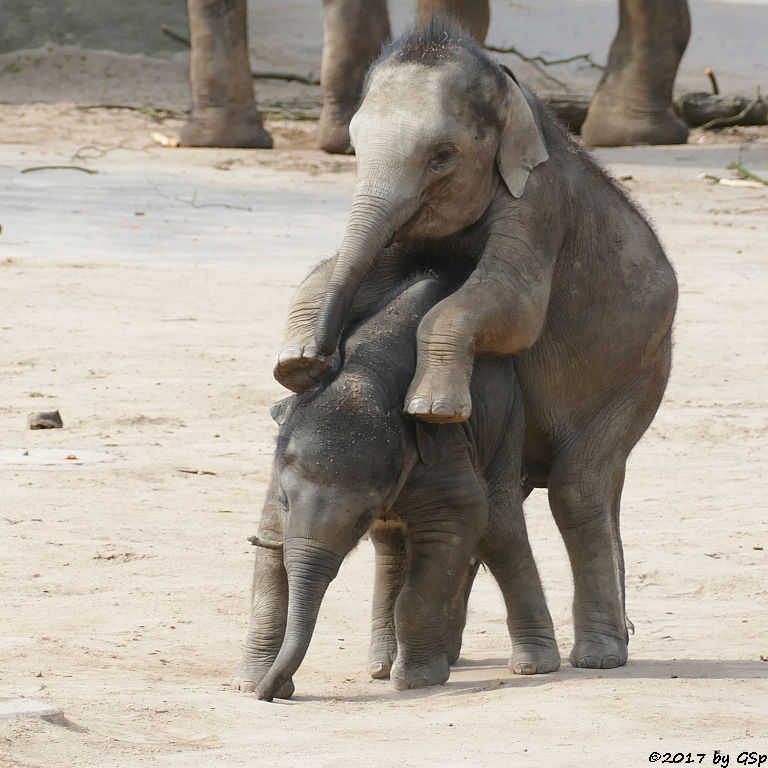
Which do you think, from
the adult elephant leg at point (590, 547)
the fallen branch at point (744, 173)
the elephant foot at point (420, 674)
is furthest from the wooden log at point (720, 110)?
the elephant foot at point (420, 674)

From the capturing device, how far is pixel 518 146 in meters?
5.09

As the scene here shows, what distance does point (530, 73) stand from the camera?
1057 inches

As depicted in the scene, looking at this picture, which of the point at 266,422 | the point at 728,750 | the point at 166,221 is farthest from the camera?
the point at 166,221

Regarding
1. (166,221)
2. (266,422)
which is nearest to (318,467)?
(266,422)

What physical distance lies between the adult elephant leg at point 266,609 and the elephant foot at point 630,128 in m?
15.0

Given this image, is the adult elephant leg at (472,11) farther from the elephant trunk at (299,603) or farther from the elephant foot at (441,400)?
the elephant trunk at (299,603)

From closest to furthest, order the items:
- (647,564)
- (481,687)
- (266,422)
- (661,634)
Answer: (481,687), (661,634), (647,564), (266,422)

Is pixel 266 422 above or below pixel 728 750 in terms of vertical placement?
below

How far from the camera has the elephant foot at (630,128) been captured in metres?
19.4

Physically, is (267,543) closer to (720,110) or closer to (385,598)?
(385,598)

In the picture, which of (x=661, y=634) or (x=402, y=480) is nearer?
(x=402, y=480)

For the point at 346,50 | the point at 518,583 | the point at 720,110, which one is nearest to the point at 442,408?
the point at 518,583

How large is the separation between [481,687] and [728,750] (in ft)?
3.92

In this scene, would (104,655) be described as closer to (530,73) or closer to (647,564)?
(647,564)
